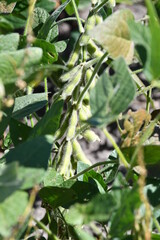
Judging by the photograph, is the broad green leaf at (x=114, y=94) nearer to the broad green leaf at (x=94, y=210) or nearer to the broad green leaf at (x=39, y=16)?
the broad green leaf at (x=94, y=210)

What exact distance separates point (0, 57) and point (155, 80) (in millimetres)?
169

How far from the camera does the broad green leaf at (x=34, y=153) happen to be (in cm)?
50

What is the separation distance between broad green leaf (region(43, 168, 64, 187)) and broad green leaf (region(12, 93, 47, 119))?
0.10 metres

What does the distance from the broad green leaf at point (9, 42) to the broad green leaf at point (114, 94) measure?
17 centimetres

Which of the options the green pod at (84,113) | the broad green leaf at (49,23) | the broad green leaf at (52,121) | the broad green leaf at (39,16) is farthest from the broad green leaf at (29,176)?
the broad green leaf at (39,16)

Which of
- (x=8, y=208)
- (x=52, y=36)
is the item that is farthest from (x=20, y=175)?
(x=52, y=36)

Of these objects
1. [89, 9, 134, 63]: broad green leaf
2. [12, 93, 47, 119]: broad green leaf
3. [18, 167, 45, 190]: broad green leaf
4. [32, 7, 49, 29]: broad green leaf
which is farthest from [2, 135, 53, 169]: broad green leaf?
[32, 7, 49, 29]: broad green leaf

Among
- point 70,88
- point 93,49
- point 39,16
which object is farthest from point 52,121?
point 39,16

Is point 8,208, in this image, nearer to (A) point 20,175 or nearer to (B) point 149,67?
(A) point 20,175

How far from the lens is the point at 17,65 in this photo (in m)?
0.52

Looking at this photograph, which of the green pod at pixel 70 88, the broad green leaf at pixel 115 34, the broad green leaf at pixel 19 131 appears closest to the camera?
the broad green leaf at pixel 115 34

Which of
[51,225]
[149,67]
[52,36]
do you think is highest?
[149,67]

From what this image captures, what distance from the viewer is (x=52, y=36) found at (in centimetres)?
94

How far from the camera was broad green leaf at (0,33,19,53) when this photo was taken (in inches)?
25.0
